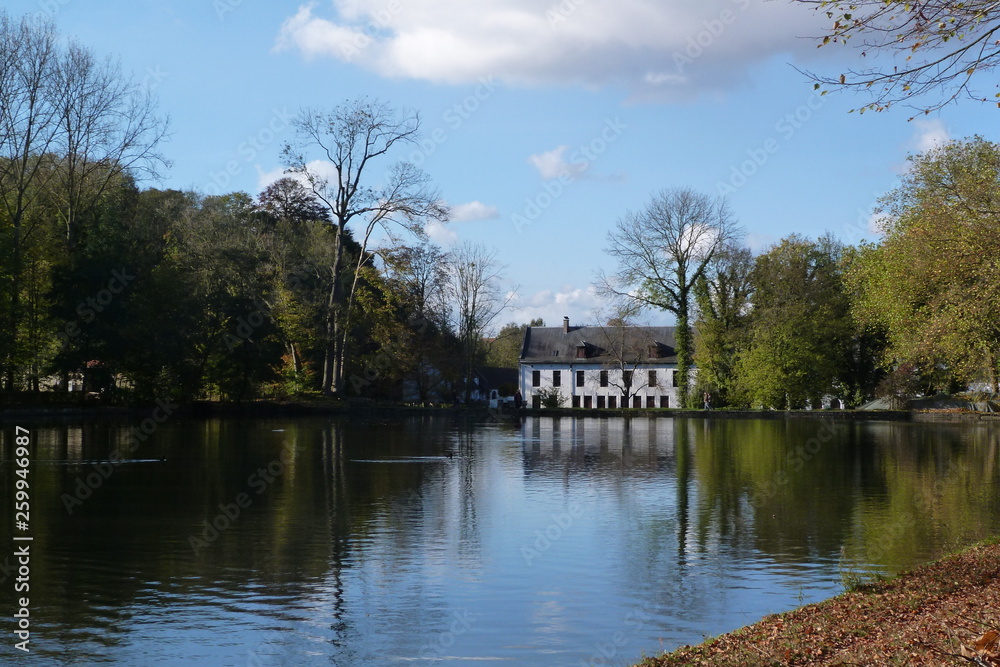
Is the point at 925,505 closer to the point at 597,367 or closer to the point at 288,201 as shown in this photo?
the point at 288,201

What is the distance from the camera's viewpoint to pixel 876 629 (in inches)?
268

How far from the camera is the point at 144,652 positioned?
7.40 meters

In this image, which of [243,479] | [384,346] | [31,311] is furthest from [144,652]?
[384,346]

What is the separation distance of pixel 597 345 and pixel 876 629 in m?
83.0

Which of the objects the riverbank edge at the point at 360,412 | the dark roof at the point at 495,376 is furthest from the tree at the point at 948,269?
A: the dark roof at the point at 495,376

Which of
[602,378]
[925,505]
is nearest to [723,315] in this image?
[602,378]

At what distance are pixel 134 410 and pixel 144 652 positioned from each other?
1633 inches

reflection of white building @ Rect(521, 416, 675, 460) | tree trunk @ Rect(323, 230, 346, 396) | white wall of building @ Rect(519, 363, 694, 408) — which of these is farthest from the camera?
white wall of building @ Rect(519, 363, 694, 408)

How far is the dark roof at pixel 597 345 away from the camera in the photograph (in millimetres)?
82250

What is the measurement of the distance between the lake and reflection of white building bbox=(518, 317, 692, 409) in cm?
6054

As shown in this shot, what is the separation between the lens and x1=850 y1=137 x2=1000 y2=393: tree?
739 inches

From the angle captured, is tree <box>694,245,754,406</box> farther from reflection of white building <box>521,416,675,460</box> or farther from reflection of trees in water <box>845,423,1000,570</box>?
reflection of trees in water <box>845,423,1000,570</box>

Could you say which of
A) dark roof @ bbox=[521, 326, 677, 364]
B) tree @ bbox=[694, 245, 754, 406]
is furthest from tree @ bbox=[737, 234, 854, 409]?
dark roof @ bbox=[521, 326, 677, 364]

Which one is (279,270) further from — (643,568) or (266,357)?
(643,568)
